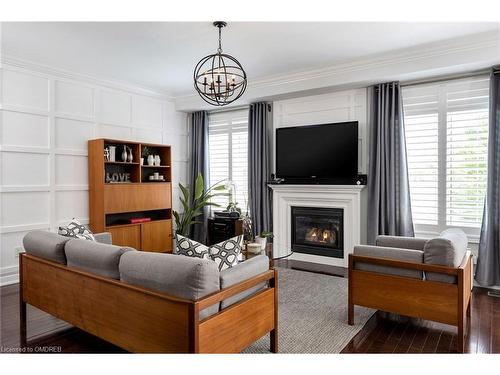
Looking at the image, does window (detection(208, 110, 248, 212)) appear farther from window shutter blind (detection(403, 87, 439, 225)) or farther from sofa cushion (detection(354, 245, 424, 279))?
sofa cushion (detection(354, 245, 424, 279))

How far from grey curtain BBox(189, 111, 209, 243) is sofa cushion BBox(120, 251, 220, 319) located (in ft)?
14.4

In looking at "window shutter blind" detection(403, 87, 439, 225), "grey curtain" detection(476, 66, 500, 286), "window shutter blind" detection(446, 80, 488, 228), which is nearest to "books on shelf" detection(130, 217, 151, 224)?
"window shutter blind" detection(403, 87, 439, 225)

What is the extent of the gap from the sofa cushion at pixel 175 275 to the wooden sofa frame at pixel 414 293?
1.50 metres

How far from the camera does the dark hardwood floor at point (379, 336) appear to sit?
2.59 m

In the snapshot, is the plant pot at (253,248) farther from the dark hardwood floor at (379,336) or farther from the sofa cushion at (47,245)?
the sofa cushion at (47,245)

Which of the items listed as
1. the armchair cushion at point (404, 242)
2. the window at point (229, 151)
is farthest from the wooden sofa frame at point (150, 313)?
the window at point (229, 151)

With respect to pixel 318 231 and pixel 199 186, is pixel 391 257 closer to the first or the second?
pixel 318 231

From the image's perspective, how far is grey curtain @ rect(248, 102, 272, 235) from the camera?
573 centimetres

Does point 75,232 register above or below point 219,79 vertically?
below

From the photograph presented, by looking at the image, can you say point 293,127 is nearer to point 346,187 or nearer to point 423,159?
point 346,187

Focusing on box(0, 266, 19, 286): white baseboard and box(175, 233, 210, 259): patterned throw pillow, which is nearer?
box(175, 233, 210, 259): patterned throw pillow

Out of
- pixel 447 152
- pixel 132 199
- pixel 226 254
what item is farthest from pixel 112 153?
pixel 447 152

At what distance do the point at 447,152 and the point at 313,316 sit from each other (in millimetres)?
2721

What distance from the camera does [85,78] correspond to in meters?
5.02
